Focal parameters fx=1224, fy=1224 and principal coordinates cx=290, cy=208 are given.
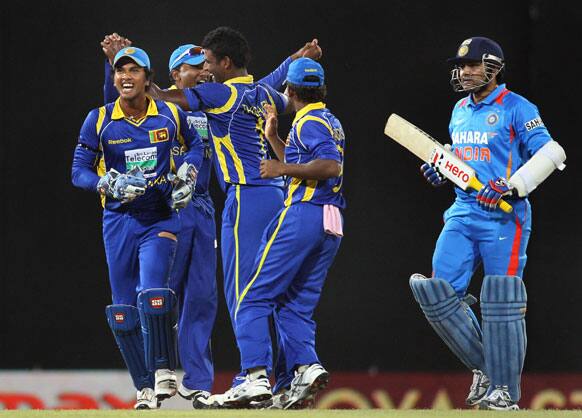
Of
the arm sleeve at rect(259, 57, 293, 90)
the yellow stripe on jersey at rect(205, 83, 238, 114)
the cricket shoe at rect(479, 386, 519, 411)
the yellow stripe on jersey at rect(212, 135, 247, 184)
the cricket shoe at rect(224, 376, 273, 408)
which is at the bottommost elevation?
the cricket shoe at rect(479, 386, 519, 411)

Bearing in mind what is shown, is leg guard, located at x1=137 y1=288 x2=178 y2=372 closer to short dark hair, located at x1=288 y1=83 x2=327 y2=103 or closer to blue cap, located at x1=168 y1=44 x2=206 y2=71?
short dark hair, located at x1=288 y1=83 x2=327 y2=103

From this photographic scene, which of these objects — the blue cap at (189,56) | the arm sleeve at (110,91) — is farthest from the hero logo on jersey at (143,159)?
the blue cap at (189,56)

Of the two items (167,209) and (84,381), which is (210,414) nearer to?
(167,209)

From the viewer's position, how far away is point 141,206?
4641mm

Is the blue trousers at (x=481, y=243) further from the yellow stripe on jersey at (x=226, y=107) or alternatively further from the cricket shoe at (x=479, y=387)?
the yellow stripe on jersey at (x=226, y=107)

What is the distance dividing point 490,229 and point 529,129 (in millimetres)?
385

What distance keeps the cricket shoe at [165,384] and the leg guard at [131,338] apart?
0.16 meters

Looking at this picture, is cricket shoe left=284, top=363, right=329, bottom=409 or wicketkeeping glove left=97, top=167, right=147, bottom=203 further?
wicketkeeping glove left=97, top=167, right=147, bottom=203

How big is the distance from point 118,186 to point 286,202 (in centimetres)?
61

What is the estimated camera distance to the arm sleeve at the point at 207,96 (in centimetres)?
467

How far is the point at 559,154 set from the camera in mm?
4359

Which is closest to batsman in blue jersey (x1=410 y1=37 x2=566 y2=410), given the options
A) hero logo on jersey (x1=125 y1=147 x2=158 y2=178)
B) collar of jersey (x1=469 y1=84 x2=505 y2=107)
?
collar of jersey (x1=469 y1=84 x2=505 y2=107)

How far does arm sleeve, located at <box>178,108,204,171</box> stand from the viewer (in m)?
4.71

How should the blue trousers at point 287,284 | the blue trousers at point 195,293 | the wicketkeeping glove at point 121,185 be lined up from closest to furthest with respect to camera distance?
the blue trousers at point 287,284 < the wicketkeeping glove at point 121,185 < the blue trousers at point 195,293
